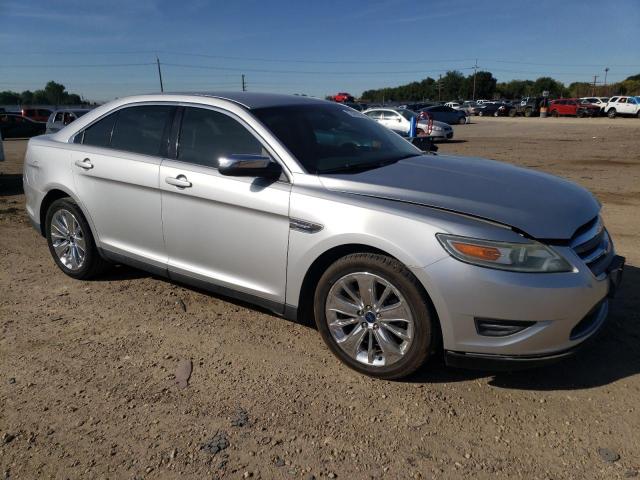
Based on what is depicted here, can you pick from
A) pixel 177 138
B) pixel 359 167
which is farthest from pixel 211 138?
pixel 359 167

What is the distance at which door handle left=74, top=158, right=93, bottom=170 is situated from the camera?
4.44m

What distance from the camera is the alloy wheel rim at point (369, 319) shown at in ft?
9.84

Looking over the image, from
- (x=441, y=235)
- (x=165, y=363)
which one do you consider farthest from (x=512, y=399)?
(x=165, y=363)

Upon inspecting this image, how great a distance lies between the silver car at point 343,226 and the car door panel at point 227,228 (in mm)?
11

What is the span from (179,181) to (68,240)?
171 centimetres

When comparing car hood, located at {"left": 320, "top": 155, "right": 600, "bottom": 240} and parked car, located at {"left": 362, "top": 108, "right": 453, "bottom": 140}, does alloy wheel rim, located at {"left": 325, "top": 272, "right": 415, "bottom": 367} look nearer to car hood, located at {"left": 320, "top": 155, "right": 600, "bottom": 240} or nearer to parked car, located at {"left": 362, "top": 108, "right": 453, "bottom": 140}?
car hood, located at {"left": 320, "top": 155, "right": 600, "bottom": 240}

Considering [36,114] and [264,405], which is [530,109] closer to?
[36,114]

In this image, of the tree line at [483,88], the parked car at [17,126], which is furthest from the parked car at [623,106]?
the tree line at [483,88]

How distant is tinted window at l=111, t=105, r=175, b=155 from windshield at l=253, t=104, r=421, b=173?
0.87 meters

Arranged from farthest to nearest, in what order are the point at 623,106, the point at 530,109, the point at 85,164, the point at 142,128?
the point at 530,109 < the point at 623,106 < the point at 85,164 < the point at 142,128

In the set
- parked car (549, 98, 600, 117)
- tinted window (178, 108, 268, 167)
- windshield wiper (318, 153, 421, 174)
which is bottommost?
windshield wiper (318, 153, 421, 174)

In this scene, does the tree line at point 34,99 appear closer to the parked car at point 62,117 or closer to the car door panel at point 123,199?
the parked car at point 62,117

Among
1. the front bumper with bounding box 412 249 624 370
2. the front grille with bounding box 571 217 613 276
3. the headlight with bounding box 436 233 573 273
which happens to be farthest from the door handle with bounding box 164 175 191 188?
the front grille with bounding box 571 217 613 276

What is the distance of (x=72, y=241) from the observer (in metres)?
4.81
